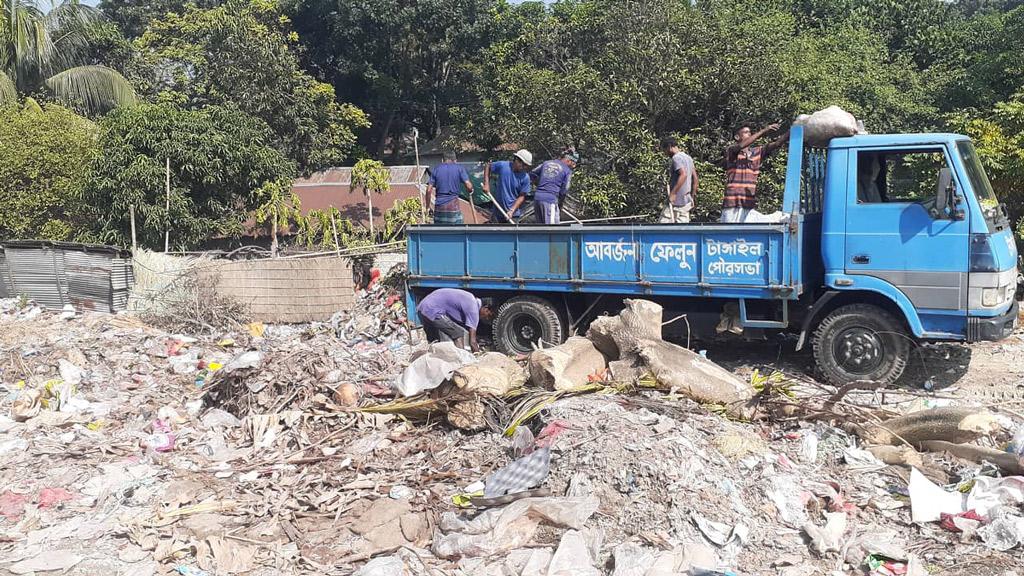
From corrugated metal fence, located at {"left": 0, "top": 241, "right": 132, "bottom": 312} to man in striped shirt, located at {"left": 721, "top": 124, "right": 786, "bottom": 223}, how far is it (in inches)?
342

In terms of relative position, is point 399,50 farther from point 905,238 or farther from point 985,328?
point 985,328

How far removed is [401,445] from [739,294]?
11.6ft

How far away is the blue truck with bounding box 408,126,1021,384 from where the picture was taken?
7156 mm

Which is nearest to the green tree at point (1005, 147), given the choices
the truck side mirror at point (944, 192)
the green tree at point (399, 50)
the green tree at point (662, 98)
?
the green tree at point (662, 98)

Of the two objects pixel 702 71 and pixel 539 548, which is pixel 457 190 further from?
pixel 539 548

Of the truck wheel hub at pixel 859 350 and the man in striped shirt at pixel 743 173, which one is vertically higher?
the man in striped shirt at pixel 743 173

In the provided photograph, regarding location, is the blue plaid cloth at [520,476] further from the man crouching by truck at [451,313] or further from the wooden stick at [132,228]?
the wooden stick at [132,228]

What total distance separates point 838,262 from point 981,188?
4.34ft

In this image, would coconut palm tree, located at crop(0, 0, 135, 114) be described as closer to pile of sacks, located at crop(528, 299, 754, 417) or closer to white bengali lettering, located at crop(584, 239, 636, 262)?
white bengali lettering, located at crop(584, 239, 636, 262)

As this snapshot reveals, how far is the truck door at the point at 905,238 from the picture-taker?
7.16 m

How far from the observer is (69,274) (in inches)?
502

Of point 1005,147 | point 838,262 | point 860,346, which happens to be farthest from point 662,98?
point 860,346

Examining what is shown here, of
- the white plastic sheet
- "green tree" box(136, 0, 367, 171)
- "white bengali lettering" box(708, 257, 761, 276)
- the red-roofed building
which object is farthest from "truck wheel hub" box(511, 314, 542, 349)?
"green tree" box(136, 0, 367, 171)

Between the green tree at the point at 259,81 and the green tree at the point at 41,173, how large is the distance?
10.8 feet
